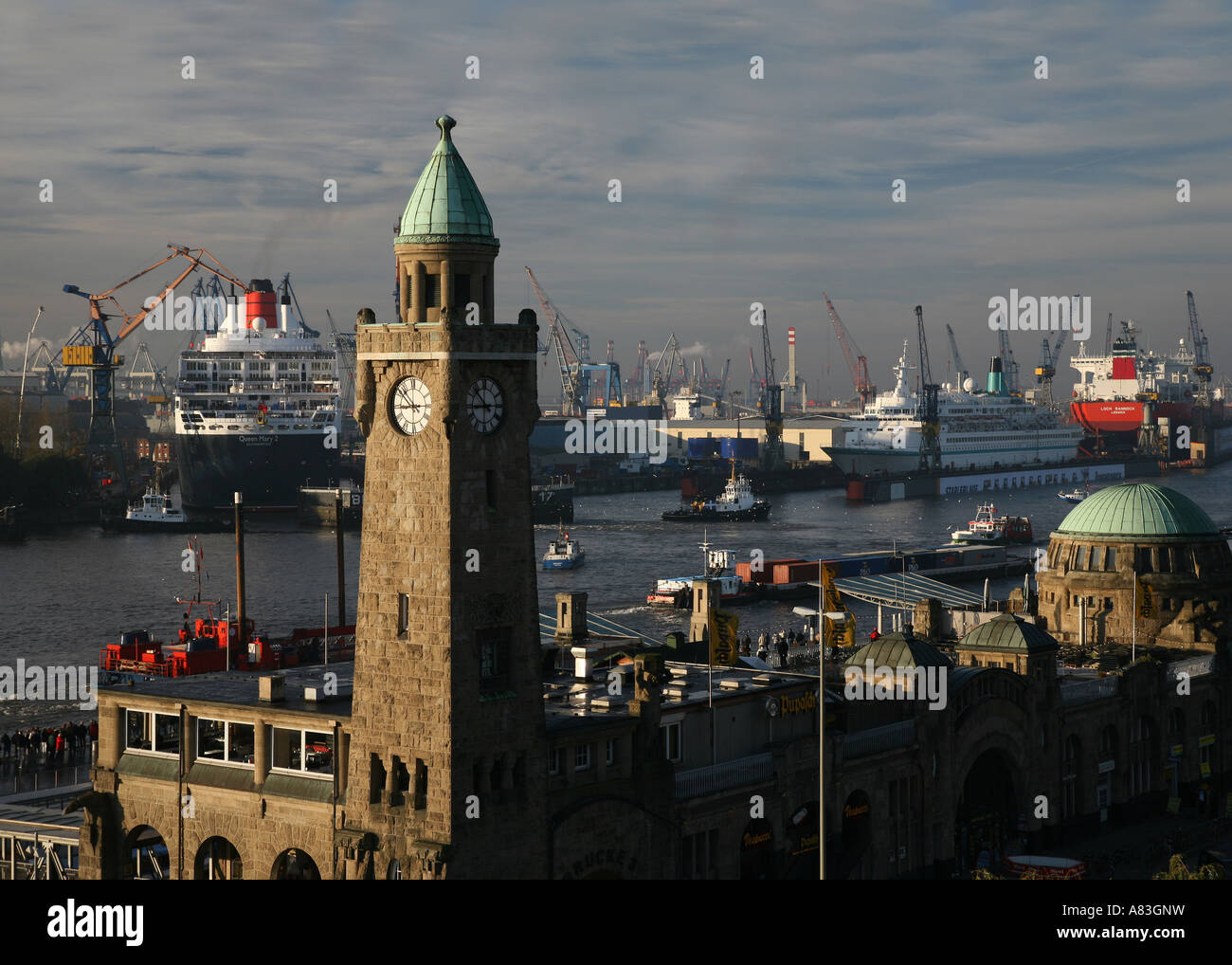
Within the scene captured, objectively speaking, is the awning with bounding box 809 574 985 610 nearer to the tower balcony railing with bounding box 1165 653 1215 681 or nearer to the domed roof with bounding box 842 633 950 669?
the tower balcony railing with bounding box 1165 653 1215 681

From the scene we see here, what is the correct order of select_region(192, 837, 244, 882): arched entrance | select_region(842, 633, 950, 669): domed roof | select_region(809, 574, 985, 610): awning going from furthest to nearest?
1. select_region(809, 574, 985, 610): awning
2. select_region(842, 633, 950, 669): domed roof
3. select_region(192, 837, 244, 882): arched entrance

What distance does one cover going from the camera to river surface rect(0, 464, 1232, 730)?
98.1 metres

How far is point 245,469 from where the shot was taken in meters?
181

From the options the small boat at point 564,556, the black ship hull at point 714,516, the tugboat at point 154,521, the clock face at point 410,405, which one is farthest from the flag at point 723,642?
the black ship hull at point 714,516

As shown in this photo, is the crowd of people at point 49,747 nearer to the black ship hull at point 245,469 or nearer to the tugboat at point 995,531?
the tugboat at point 995,531

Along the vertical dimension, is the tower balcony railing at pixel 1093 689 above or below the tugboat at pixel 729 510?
below

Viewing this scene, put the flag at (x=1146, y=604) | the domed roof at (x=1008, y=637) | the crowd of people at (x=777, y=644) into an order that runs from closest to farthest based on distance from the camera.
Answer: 1. the domed roof at (x=1008, y=637)
2. the flag at (x=1146, y=604)
3. the crowd of people at (x=777, y=644)

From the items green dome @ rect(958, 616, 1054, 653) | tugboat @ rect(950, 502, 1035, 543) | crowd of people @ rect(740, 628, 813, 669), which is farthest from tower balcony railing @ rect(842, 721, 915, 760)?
tugboat @ rect(950, 502, 1035, 543)

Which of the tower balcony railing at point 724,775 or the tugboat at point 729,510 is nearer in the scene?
the tower balcony railing at point 724,775

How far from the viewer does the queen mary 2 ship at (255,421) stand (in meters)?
181

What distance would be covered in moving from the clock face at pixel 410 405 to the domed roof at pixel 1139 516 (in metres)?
33.6

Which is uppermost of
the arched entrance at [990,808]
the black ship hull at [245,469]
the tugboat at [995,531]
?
the black ship hull at [245,469]

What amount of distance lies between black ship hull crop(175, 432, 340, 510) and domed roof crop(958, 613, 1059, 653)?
137935 millimetres
